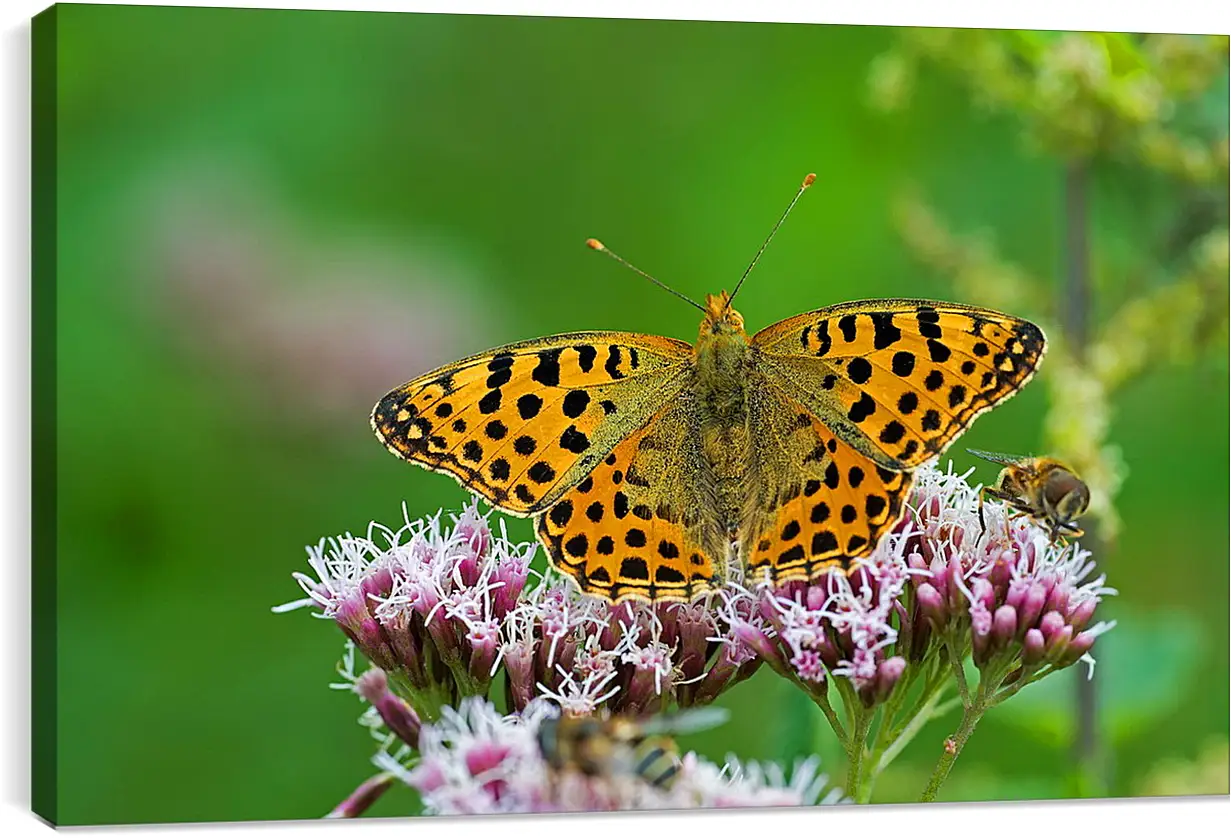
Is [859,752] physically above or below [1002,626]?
below

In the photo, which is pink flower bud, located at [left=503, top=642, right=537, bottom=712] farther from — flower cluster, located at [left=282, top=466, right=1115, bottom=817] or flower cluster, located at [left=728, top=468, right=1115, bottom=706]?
flower cluster, located at [left=728, top=468, right=1115, bottom=706]

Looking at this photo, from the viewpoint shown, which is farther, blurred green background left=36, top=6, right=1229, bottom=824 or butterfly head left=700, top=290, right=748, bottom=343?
blurred green background left=36, top=6, right=1229, bottom=824

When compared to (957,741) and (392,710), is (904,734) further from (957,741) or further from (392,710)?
(392,710)

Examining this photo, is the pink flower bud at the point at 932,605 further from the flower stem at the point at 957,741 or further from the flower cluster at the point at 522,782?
the flower cluster at the point at 522,782

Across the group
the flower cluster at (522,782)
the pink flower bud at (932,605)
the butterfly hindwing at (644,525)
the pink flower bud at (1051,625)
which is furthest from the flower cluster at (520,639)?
the pink flower bud at (1051,625)

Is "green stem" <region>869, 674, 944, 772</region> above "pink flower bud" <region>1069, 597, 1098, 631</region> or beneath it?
beneath

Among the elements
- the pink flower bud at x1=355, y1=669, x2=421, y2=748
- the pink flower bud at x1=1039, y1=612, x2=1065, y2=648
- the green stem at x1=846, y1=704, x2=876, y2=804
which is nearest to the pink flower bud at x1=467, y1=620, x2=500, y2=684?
the pink flower bud at x1=355, y1=669, x2=421, y2=748

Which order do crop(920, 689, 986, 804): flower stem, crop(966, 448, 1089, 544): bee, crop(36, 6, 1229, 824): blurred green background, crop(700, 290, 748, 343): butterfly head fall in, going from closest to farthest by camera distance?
crop(920, 689, 986, 804): flower stem → crop(966, 448, 1089, 544): bee → crop(700, 290, 748, 343): butterfly head → crop(36, 6, 1229, 824): blurred green background

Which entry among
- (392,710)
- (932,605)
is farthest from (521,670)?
(932,605)
